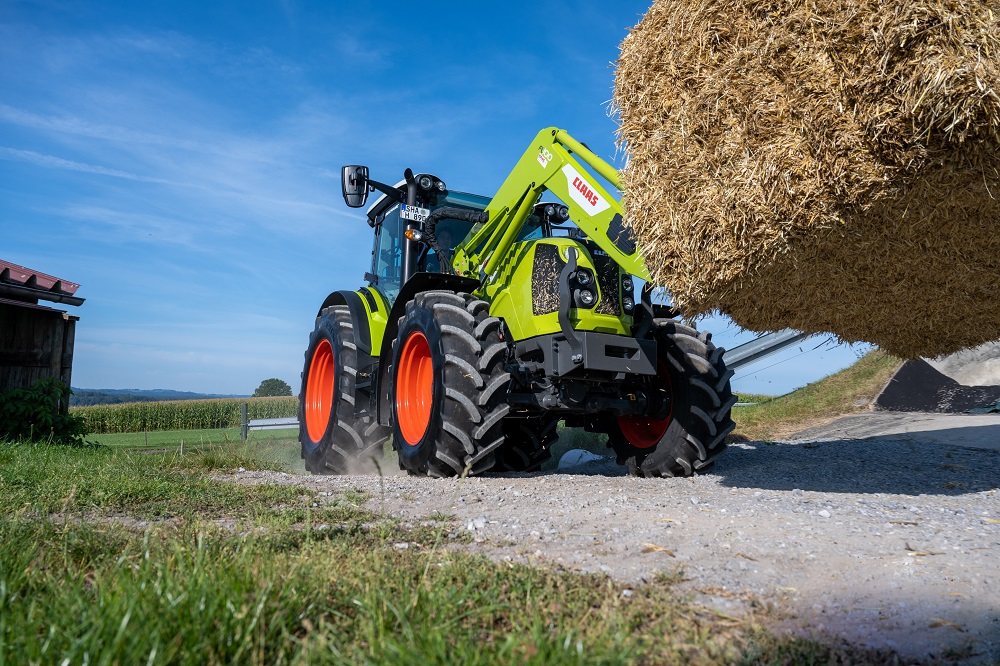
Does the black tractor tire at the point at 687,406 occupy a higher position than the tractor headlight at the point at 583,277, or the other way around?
the tractor headlight at the point at 583,277

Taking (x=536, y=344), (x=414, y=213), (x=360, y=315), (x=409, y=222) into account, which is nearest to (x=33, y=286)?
(x=360, y=315)

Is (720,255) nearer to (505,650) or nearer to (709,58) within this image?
(709,58)

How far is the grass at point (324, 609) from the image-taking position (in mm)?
1616

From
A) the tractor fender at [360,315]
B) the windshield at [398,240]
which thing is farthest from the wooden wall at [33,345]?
the windshield at [398,240]

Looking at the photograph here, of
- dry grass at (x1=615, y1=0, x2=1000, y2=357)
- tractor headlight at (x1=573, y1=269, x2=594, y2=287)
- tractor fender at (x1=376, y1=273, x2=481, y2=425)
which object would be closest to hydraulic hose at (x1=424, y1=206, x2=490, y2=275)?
tractor fender at (x1=376, y1=273, x2=481, y2=425)

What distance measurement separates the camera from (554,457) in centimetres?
919

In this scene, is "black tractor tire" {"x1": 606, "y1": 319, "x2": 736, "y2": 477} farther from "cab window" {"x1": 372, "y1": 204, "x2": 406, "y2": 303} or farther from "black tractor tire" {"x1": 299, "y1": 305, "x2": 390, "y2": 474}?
"cab window" {"x1": 372, "y1": 204, "x2": 406, "y2": 303}

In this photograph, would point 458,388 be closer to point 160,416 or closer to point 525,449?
point 525,449

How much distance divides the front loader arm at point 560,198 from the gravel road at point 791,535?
5.58ft

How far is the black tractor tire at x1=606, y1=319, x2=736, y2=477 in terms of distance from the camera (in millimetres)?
5691

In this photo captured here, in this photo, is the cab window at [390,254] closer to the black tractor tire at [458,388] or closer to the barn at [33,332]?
the black tractor tire at [458,388]

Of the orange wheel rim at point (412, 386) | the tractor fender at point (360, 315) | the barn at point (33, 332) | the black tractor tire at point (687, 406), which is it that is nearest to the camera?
the black tractor tire at point (687, 406)

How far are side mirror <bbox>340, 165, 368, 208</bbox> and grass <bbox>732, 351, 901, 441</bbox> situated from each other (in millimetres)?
6750

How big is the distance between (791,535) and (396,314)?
4.27 metres
